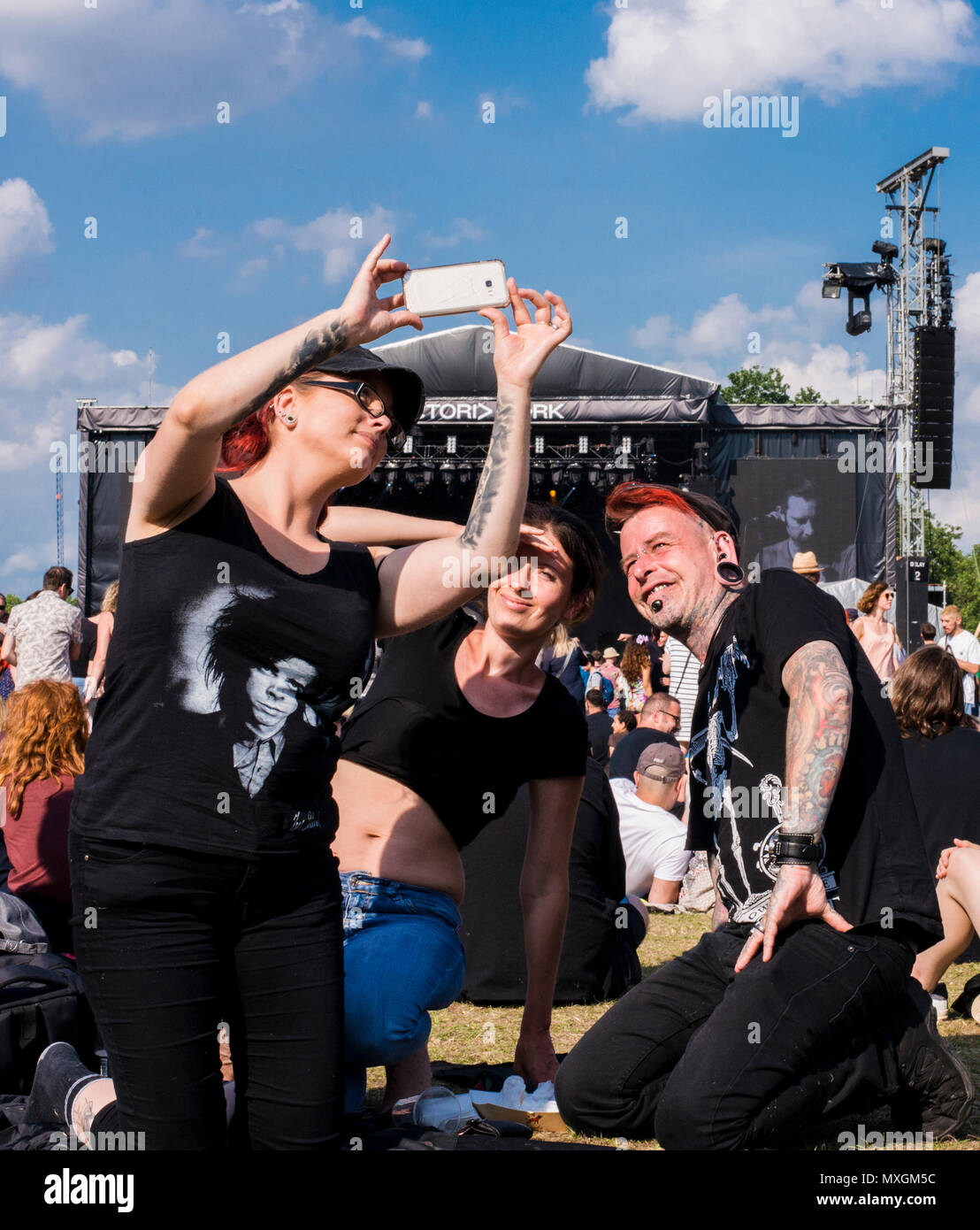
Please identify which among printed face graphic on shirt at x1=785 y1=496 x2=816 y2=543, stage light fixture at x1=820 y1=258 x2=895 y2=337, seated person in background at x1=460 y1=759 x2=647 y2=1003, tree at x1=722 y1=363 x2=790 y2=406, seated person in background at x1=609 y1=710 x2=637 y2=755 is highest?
tree at x1=722 y1=363 x2=790 y2=406

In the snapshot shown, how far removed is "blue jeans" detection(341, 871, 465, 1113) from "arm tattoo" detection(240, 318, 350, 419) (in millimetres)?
1741

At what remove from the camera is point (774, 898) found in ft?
9.93

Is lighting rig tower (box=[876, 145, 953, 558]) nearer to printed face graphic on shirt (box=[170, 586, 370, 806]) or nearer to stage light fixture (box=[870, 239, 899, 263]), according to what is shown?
stage light fixture (box=[870, 239, 899, 263])

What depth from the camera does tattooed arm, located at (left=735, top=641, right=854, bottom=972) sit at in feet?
9.79

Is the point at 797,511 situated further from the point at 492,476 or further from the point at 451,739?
the point at 492,476

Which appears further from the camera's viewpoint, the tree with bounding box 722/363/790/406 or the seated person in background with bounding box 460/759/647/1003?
the tree with bounding box 722/363/790/406

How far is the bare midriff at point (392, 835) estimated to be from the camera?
345cm

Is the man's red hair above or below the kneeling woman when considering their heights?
above

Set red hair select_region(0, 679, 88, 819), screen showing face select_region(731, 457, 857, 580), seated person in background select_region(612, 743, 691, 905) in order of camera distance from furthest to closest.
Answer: screen showing face select_region(731, 457, 857, 580)
seated person in background select_region(612, 743, 691, 905)
red hair select_region(0, 679, 88, 819)

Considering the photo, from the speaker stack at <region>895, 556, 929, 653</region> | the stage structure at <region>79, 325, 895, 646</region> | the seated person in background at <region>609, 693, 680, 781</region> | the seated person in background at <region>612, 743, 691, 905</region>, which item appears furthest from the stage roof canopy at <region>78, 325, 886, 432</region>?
the seated person in background at <region>612, 743, 691, 905</region>

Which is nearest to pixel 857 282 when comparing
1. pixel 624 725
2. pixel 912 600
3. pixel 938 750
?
pixel 912 600

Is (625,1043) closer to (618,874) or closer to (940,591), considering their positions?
(618,874)

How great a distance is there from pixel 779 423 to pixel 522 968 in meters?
17.9

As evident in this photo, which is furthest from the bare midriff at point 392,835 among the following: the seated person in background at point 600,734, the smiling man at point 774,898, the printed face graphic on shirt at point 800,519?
the printed face graphic on shirt at point 800,519
